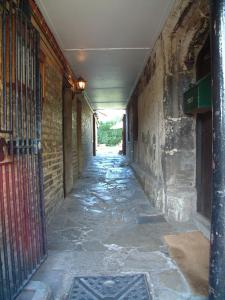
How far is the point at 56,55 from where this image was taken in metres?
4.55

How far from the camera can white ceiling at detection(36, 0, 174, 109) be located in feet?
10.8

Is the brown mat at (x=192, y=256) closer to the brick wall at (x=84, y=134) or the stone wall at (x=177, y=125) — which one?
the stone wall at (x=177, y=125)

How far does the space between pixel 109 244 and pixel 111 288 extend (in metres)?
0.92

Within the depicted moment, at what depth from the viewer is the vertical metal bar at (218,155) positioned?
1604mm

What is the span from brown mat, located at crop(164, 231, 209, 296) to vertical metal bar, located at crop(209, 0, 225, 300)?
56cm

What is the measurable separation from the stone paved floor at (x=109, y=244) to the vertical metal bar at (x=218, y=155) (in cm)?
55

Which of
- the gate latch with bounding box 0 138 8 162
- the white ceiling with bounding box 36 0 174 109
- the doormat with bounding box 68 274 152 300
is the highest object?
the white ceiling with bounding box 36 0 174 109

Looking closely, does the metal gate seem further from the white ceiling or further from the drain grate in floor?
the drain grate in floor

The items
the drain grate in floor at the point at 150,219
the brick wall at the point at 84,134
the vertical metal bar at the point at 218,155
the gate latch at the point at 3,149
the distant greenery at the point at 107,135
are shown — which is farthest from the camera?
the distant greenery at the point at 107,135

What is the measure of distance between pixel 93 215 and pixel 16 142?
2444mm

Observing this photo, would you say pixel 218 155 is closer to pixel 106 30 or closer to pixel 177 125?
pixel 177 125

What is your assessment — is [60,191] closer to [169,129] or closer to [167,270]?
[169,129]

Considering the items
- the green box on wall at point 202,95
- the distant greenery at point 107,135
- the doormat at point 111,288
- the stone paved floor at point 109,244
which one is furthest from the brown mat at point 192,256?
the distant greenery at point 107,135

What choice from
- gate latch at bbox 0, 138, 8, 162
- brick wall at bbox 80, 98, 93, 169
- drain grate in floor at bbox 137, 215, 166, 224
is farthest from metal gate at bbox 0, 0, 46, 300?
brick wall at bbox 80, 98, 93, 169
